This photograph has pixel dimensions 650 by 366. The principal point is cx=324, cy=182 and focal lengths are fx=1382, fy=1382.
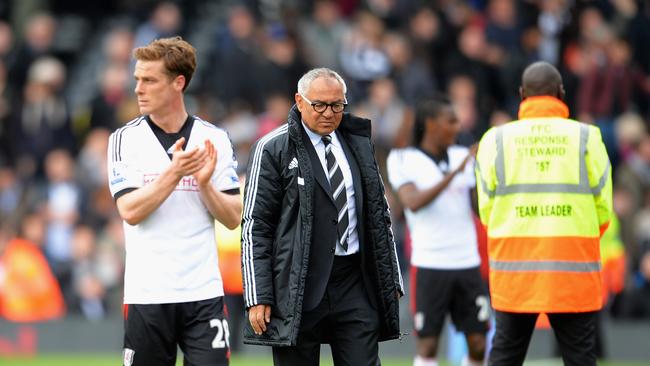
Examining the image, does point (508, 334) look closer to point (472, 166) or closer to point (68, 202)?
point (472, 166)

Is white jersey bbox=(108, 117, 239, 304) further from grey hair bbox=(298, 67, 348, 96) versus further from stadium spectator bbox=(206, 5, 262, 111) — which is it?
stadium spectator bbox=(206, 5, 262, 111)

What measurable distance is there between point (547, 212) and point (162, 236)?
8.74ft

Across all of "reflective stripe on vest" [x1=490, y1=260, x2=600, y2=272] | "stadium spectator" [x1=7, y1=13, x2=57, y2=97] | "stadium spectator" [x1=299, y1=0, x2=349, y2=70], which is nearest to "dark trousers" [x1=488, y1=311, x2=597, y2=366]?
"reflective stripe on vest" [x1=490, y1=260, x2=600, y2=272]

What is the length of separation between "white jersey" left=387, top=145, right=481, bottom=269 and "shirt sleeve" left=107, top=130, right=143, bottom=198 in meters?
3.70

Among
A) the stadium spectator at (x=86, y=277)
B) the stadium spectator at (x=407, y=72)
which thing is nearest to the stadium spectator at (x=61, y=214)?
the stadium spectator at (x=86, y=277)

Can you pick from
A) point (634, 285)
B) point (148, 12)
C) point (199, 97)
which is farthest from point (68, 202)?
point (634, 285)

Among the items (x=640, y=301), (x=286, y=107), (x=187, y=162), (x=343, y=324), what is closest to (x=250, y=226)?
(x=187, y=162)

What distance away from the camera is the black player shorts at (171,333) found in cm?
859

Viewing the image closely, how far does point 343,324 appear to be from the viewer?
857 centimetres

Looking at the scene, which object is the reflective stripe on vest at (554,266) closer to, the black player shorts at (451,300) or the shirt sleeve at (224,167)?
the shirt sleeve at (224,167)

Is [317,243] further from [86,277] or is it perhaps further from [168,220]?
[86,277]

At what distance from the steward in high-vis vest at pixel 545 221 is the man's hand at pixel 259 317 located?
79.1 inches

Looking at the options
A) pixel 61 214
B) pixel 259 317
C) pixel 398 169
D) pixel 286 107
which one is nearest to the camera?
pixel 259 317

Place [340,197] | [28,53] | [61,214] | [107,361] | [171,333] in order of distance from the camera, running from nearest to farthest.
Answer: [340,197] < [171,333] < [107,361] < [61,214] < [28,53]
